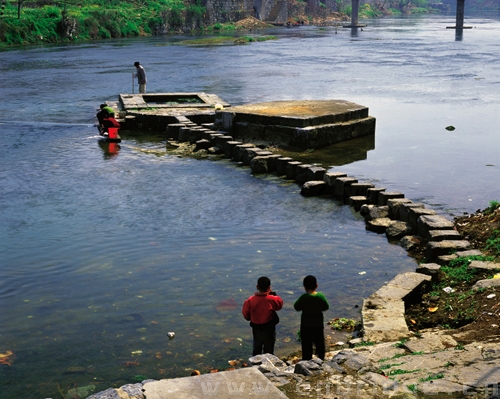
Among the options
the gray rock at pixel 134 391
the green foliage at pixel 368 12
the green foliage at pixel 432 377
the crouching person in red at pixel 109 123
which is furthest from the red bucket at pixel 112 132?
the green foliage at pixel 368 12

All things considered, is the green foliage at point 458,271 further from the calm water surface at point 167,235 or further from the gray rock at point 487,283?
the calm water surface at point 167,235

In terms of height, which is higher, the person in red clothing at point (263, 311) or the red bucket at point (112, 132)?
the red bucket at point (112, 132)

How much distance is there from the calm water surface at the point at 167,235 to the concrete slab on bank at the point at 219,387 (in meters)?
1.49

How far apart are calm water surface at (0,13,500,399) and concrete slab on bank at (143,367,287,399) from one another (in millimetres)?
1486

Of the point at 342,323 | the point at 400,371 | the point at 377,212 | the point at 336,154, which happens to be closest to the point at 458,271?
the point at 342,323

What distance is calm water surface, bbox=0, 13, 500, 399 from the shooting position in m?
8.00

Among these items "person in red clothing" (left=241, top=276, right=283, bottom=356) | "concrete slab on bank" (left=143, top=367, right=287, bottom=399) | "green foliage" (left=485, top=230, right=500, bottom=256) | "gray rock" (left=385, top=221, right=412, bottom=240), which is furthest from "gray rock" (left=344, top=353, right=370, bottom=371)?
"gray rock" (left=385, top=221, right=412, bottom=240)

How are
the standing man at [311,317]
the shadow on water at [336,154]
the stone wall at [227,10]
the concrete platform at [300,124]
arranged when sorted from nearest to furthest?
the standing man at [311,317] → the shadow on water at [336,154] → the concrete platform at [300,124] → the stone wall at [227,10]

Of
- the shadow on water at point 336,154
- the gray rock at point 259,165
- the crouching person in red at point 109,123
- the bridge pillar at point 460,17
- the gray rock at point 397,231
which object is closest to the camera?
the gray rock at point 397,231

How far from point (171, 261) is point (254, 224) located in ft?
6.90

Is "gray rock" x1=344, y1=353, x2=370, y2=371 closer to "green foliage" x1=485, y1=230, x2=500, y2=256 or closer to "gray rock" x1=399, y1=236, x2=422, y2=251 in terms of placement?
"green foliage" x1=485, y1=230, x2=500, y2=256

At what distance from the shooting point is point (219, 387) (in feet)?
18.9

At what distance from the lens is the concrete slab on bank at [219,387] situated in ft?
18.5

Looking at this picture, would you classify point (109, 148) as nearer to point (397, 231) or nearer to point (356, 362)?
point (397, 231)
